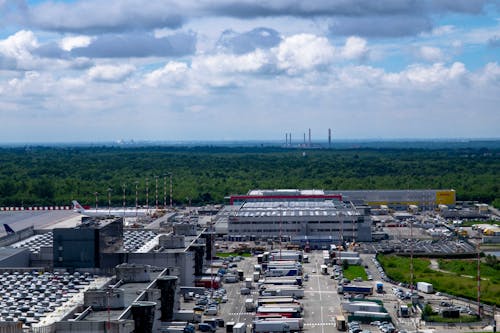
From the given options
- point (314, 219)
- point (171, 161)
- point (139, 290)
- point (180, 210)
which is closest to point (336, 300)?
point (139, 290)

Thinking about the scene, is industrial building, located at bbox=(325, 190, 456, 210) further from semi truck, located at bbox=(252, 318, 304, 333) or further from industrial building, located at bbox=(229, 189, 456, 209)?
semi truck, located at bbox=(252, 318, 304, 333)

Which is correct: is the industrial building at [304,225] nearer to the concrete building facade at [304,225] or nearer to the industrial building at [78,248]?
the concrete building facade at [304,225]

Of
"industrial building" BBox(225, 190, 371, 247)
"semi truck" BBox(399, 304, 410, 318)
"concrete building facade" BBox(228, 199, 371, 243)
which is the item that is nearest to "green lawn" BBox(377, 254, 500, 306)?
"semi truck" BBox(399, 304, 410, 318)

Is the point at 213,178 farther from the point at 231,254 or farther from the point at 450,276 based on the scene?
the point at 450,276

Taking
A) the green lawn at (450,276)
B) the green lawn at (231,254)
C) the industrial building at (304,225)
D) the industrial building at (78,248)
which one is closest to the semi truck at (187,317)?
the industrial building at (78,248)

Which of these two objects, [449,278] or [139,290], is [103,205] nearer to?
[449,278]
